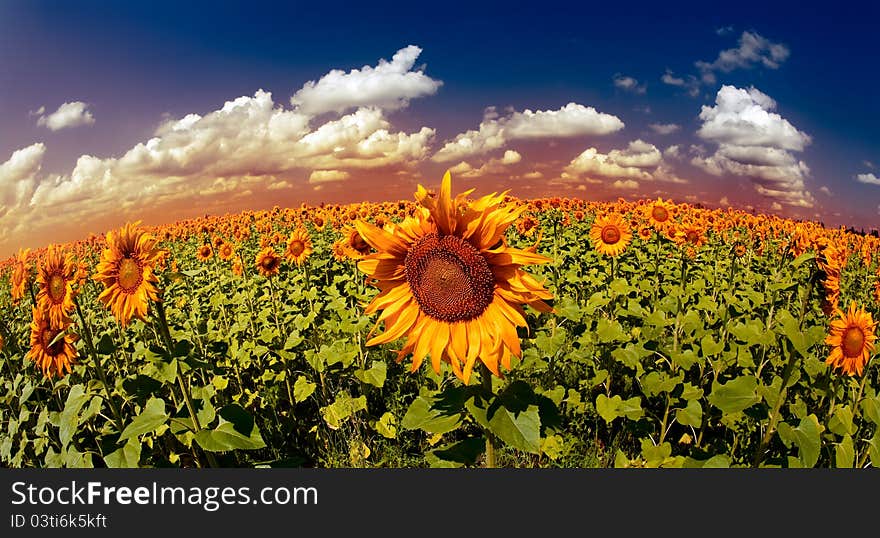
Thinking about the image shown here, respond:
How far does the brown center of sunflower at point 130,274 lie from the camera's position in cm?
271

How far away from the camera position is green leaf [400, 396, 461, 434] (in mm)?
2016

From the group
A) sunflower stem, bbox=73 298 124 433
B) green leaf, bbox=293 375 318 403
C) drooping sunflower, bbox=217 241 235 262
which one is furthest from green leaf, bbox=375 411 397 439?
drooping sunflower, bbox=217 241 235 262

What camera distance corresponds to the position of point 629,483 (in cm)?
224

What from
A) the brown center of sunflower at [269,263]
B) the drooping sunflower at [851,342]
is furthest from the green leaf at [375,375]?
the drooping sunflower at [851,342]

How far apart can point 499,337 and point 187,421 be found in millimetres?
1617

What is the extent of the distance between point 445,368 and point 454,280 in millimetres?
1840

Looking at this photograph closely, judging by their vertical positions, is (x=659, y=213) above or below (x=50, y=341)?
above

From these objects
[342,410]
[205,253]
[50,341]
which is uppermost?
[205,253]

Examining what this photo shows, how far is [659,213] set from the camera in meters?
6.84

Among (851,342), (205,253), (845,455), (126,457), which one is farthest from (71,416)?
(205,253)

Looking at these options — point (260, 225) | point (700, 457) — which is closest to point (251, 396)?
point (700, 457)

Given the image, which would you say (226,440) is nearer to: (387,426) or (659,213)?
(387,426)

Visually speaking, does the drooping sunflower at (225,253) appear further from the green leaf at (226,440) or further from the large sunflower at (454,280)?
the large sunflower at (454,280)

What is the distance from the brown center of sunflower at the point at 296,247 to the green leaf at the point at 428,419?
189 inches
